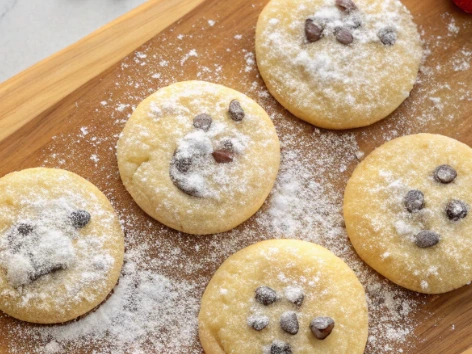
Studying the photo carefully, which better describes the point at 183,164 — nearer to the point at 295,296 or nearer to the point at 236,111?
the point at 236,111

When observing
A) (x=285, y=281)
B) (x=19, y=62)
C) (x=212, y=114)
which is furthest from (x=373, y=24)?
(x=19, y=62)

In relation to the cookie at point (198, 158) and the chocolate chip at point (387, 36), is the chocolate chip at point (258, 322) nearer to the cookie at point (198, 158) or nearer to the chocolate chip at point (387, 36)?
the cookie at point (198, 158)

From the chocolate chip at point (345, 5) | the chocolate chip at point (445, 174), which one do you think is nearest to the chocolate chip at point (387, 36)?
the chocolate chip at point (345, 5)

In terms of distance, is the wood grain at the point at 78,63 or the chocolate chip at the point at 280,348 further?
the wood grain at the point at 78,63

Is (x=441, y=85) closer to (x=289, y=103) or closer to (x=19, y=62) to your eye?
(x=289, y=103)

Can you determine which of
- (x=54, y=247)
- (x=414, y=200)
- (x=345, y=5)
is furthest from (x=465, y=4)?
(x=54, y=247)

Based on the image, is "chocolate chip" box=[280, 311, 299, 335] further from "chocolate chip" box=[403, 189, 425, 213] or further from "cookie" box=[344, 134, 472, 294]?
"chocolate chip" box=[403, 189, 425, 213]
